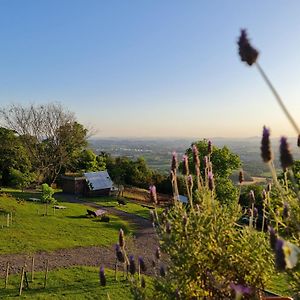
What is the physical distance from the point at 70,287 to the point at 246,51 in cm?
1351

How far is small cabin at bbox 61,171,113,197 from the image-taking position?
42.3 meters

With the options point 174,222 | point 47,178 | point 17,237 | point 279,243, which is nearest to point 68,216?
point 17,237

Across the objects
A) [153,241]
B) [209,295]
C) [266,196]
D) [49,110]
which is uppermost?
[49,110]

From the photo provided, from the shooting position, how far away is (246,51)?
10.6ft

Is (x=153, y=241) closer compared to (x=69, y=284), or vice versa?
(x=69, y=284)

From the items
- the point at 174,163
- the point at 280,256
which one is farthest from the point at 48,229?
the point at 280,256

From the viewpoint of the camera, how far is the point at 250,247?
193 inches

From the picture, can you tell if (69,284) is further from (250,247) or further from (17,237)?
(250,247)

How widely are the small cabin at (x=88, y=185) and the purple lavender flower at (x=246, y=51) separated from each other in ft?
129

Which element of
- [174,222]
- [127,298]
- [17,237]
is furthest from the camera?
[17,237]

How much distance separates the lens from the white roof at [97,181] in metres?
42.0

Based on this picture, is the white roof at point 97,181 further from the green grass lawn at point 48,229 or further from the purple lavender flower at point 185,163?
the purple lavender flower at point 185,163

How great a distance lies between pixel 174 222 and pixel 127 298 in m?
10.1

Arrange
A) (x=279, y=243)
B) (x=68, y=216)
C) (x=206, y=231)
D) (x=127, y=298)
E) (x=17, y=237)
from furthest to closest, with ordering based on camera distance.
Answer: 1. (x=68, y=216)
2. (x=17, y=237)
3. (x=127, y=298)
4. (x=206, y=231)
5. (x=279, y=243)
